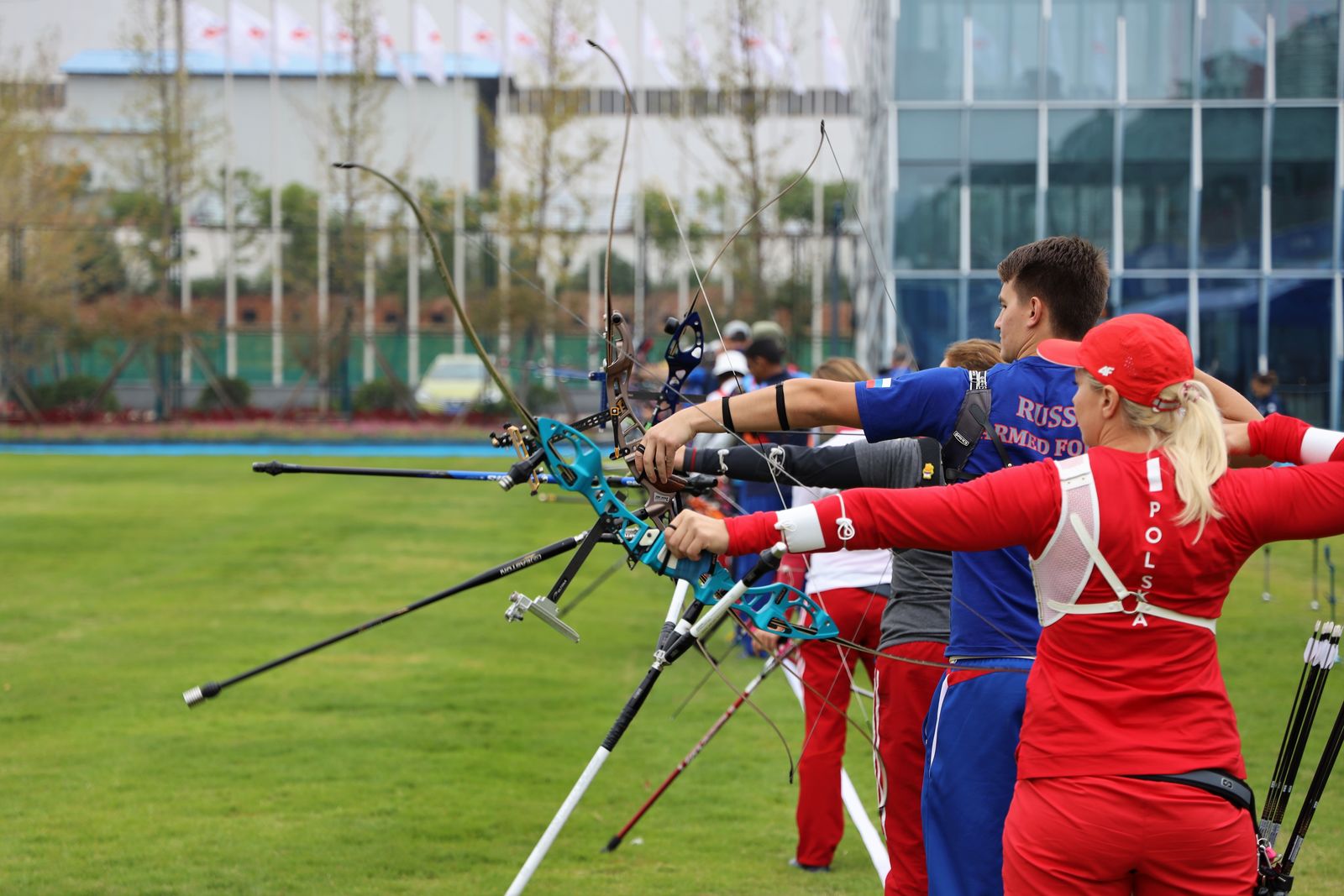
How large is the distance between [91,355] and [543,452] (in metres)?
39.3

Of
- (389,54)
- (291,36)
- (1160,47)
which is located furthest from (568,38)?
(1160,47)

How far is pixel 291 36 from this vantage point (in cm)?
4284

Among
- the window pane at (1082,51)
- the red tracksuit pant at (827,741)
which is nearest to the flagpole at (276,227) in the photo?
the window pane at (1082,51)

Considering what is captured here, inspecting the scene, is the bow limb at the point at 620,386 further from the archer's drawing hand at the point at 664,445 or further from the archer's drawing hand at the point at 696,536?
the archer's drawing hand at the point at 696,536

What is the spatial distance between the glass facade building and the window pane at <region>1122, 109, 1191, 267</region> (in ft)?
0.10

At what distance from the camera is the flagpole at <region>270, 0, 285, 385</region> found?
1608 inches

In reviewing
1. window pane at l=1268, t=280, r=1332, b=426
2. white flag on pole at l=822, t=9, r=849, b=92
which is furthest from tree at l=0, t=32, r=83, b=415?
window pane at l=1268, t=280, r=1332, b=426

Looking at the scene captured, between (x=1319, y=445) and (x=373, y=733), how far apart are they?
648cm

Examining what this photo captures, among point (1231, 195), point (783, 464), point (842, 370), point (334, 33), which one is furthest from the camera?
point (334, 33)

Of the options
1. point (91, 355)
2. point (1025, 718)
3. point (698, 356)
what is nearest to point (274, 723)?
point (698, 356)

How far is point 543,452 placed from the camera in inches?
142

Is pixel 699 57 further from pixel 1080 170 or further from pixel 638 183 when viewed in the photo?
pixel 1080 170

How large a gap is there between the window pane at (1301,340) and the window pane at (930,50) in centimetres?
730

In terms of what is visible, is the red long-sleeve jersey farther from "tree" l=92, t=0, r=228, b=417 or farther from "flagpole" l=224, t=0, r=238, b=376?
"flagpole" l=224, t=0, r=238, b=376
